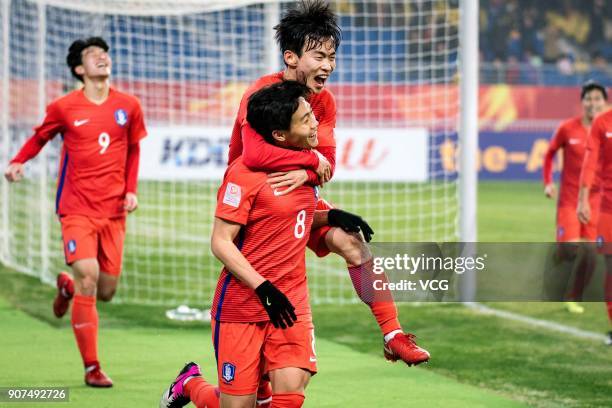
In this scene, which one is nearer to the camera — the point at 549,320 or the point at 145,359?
the point at 145,359

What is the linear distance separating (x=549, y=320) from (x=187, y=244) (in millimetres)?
6549

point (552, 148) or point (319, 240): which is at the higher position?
point (552, 148)

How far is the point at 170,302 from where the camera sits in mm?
11109

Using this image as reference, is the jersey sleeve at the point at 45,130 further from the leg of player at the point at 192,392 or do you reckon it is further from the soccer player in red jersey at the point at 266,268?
the soccer player in red jersey at the point at 266,268

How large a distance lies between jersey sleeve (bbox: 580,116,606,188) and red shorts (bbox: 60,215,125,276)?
343 cm

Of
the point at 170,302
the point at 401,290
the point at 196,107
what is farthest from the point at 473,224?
the point at 196,107

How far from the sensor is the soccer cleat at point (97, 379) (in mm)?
7043

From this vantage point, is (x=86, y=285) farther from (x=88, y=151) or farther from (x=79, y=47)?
→ (x=79, y=47)

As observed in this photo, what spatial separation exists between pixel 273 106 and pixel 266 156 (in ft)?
0.66

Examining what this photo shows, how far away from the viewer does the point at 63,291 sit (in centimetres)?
838

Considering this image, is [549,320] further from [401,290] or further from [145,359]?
[401,290]

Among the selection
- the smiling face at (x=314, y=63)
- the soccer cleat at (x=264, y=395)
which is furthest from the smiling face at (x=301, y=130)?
the soccer cleat at (x=264, y=395)

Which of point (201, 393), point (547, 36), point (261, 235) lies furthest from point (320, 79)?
point (547, 36)

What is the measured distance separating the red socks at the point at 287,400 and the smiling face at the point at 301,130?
3.33 ft
